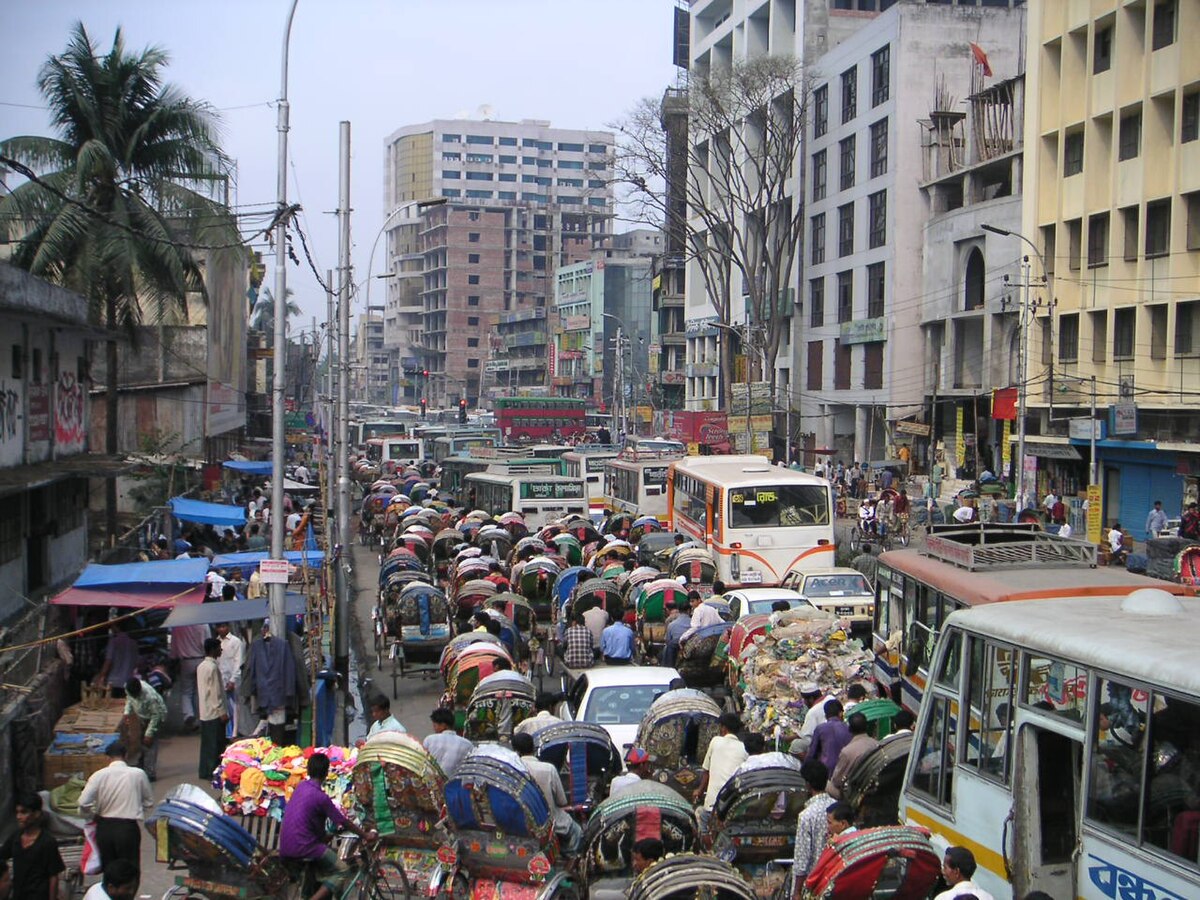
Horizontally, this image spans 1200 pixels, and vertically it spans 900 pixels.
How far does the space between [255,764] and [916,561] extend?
23.8ft

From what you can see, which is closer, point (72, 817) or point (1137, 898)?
point (1137, 898)

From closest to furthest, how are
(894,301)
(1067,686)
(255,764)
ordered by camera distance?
(1067,686)
(255,764)
(894,301)

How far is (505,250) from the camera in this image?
145250 millimetres

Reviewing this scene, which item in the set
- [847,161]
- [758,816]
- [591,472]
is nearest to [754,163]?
[847,161]

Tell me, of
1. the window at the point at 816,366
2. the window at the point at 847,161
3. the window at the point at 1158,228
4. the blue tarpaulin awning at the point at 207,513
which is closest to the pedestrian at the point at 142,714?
the blue tarpaulin awning at the point at 207,513

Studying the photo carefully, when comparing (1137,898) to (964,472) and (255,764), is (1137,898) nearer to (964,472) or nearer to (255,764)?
(255,764)

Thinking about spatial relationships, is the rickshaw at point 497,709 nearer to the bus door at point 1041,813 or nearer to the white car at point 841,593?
the bus door at point 1041,813

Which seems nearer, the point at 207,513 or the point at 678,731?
the point at 678,731

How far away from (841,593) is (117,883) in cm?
1533

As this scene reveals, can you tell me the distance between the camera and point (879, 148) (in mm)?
56562

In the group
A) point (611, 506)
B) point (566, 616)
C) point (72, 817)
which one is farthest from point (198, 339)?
point (72, 817)

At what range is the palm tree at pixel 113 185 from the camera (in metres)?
26.3

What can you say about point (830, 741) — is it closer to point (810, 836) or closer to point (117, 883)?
point (810, 836)

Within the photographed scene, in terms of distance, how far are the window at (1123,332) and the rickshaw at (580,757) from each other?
2922cm
